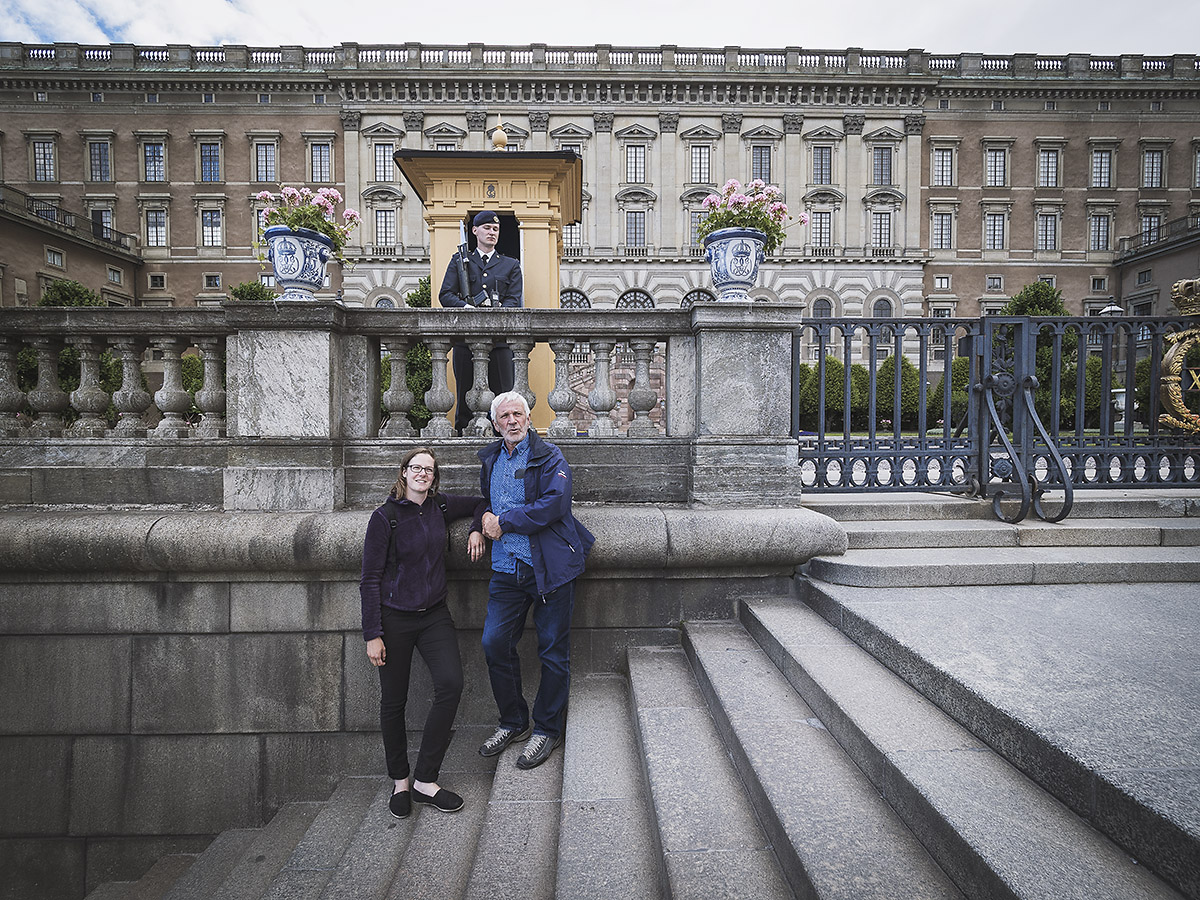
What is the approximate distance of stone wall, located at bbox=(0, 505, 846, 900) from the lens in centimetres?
438

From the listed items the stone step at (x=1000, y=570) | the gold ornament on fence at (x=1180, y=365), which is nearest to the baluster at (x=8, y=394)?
the stone step at (x=1000, y=570)

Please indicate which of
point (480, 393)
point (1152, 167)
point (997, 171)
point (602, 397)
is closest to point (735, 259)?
point (602, 397)

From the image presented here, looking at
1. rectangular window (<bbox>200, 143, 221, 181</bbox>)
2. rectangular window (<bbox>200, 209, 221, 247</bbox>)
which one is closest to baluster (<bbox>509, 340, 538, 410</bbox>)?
rectangular window (<bbox>200, 209, 221, 247</bbox>)

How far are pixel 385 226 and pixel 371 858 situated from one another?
147 ft

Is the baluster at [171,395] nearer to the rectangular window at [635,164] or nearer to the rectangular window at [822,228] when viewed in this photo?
the rectangular window at [635,164]

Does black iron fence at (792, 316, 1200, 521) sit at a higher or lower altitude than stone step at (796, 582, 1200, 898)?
higher

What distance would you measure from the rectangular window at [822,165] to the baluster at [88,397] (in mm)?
46744

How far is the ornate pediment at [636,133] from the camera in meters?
42.9

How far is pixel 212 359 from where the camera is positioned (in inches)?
192

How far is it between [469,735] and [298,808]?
1.37 meters

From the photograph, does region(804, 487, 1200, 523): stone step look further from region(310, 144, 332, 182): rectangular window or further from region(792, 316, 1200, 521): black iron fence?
region(310, 144, 332, 182): rectangular window

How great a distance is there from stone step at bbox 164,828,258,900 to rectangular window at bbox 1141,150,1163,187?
61407 millimetres

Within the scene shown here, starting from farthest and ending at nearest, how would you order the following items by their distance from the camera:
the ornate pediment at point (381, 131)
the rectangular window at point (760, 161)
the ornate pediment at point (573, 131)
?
the rectangular window at point (760, 161) < the ornate pediment at point (573, 131) < the ornate pediment at point (381, 131)

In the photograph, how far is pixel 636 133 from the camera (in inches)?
1693
